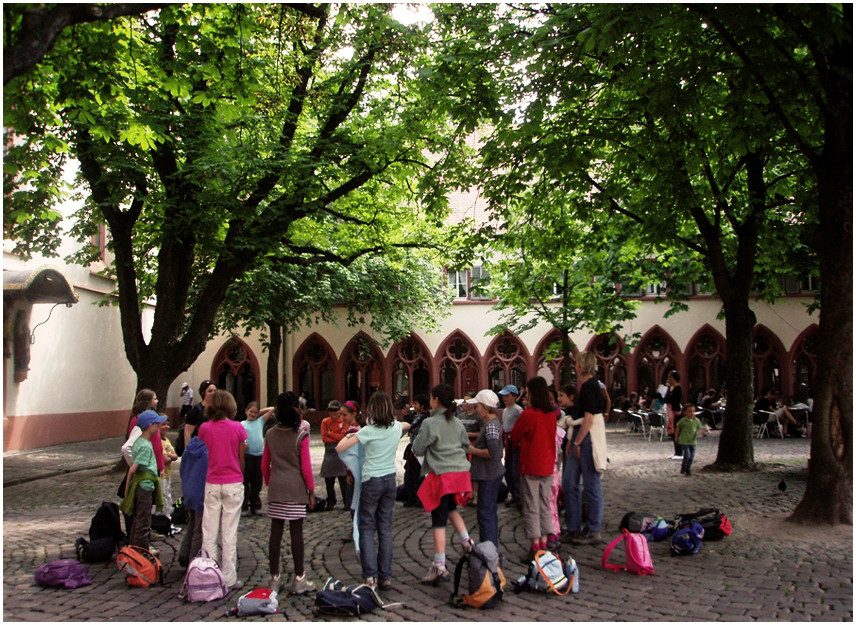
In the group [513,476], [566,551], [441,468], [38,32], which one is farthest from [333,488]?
[38,32]

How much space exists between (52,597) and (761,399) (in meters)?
20.3

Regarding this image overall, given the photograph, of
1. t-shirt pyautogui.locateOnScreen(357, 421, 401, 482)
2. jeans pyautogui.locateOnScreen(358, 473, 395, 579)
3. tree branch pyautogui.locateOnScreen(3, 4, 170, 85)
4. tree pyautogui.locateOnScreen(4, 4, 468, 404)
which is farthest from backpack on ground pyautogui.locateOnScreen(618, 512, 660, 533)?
tree branch pyautogui.locateOnScreen(3, 4, 170, 85)

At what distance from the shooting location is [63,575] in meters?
6.40

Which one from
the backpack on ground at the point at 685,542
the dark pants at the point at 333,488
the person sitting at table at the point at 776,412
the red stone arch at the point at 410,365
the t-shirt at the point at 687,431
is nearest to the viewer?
the backpack on ground at the point at 685,542

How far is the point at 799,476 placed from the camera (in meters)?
12.1

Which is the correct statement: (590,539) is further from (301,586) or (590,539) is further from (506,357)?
(506,357)

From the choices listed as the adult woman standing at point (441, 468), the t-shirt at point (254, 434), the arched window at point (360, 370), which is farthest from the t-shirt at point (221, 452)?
the arched window at point (360, 370)

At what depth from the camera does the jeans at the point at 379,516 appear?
6.21 m

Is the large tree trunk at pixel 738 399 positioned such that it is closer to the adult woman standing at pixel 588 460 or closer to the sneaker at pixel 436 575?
the adult woman standing at pixel 588 460

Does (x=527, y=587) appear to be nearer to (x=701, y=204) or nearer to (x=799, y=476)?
(x=799, y=476)

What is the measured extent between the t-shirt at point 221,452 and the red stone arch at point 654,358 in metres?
26.3

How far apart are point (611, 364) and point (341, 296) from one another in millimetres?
12110

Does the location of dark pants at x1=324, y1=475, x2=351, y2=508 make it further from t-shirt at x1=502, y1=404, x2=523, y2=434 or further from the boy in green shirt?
the boy in green shirt

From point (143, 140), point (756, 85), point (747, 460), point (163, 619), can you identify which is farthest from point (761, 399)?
point (163, 619)
